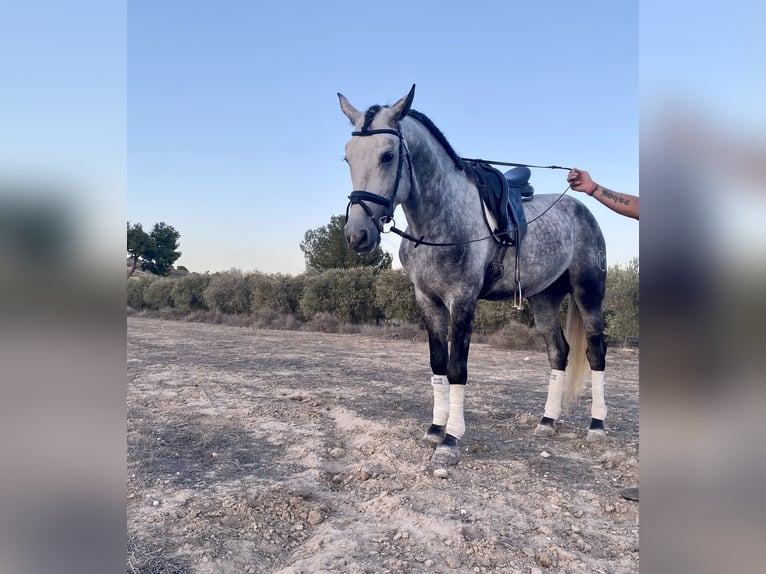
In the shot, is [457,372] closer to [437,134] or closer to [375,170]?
[375,170]

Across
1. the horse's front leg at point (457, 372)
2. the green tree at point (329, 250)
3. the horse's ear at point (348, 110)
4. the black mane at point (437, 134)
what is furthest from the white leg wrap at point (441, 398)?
the green tree at point (329, 250)

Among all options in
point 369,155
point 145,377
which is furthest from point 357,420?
point 145,377

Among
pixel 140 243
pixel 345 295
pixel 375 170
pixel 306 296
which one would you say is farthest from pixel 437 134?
pixel 140 243

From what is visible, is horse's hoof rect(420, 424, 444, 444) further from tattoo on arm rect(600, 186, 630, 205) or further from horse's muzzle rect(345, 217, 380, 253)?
tattoo on arm rect(600, 186, 630, 205)

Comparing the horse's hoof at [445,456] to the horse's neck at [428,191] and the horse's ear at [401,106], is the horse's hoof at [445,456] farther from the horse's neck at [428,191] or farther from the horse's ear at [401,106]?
the horse's ear at [401,106]

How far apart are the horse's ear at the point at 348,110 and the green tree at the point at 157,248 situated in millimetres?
31199

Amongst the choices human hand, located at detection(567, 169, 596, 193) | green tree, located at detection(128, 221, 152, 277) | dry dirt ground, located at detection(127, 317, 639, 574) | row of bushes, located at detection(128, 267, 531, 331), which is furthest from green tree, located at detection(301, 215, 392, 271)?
human hand, located at detection(567, 169, 596, 193)

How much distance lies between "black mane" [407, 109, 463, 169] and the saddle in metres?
0.13

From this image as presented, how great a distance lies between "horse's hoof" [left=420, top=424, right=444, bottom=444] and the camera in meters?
3.78

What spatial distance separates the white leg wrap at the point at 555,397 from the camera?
4.36 meters

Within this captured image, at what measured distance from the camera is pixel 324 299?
57.3 feet
